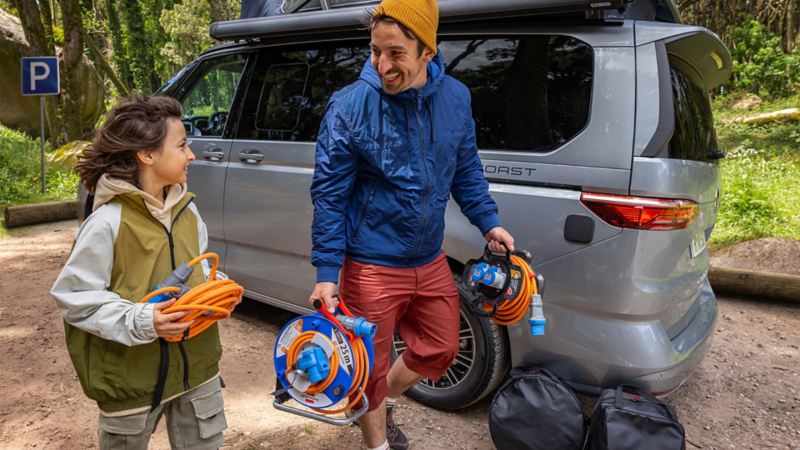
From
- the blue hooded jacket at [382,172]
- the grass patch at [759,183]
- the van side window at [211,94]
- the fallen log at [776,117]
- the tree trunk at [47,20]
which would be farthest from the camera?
the tree trunk at [47,20]

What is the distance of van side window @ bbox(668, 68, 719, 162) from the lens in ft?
8.52

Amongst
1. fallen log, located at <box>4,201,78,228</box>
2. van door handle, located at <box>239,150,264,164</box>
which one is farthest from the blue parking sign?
van door handle, located at <box>239,150,264,164</box>

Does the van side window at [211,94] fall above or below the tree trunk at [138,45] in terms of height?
below

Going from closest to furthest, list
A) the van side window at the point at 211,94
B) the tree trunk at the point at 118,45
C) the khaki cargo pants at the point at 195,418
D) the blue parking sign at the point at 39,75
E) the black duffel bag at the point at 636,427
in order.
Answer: the khaki cargo pants at the point at 195,418 < the black duffel bag at the point at 636,427 < the van side window at the point at 211,94 < the blue parking sign at the point at 39,75 < the tree trunk at the point at 118,45

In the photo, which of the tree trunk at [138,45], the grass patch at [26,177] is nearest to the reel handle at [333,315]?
the grass patch at [26,177]

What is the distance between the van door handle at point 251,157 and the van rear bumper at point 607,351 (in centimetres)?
198

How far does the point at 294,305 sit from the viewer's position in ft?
12.3

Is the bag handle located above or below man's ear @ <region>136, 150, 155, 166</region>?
below

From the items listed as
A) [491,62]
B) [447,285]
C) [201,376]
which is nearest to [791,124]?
[491,62]

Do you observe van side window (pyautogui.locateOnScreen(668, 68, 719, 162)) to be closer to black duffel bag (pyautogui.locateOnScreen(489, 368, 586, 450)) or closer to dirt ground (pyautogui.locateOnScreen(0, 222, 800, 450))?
black duffel bag (pyautogui.locateOnScreen(489, 368, 586, 450))

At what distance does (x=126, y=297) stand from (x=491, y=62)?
2.08 metres

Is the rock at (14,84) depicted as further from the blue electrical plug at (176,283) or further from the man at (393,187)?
the blue electrical plug at (176,283)

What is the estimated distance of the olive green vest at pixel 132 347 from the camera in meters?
1.78

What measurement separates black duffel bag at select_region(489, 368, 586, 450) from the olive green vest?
57.4 inches
